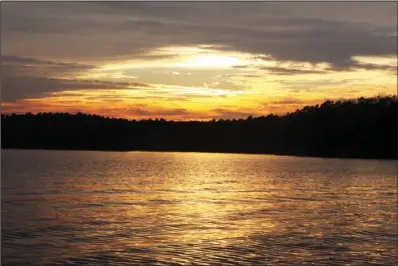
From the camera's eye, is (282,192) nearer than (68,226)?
No

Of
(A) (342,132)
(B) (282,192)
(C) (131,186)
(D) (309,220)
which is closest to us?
(D) (309,220)

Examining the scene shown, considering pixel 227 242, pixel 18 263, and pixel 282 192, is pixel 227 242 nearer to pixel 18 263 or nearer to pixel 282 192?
pixel 18 263

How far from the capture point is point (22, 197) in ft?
157

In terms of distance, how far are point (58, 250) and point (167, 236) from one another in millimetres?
5893

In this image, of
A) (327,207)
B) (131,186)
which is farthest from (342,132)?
(327,207)

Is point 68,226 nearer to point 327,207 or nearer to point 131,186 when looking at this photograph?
point 327,207

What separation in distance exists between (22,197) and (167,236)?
881 inches

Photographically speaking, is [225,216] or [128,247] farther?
[225,216]

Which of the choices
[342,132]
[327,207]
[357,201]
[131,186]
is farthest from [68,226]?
[342,132]

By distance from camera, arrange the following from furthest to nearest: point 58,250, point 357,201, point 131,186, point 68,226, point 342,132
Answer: point 342,132, point 131,186, point 357,201, point 68,226, point 58,250

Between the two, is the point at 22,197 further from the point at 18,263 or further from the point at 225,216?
the point at 18,263

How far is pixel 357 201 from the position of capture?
168ft

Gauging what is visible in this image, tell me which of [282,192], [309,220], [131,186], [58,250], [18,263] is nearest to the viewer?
[18,263]

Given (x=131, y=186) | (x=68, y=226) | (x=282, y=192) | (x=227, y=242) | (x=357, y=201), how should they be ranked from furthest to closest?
(x=131, y=186)
(x=282, y=192)
(x=357, y=201)
(x=68, y=226)
(x=227, y=242)
